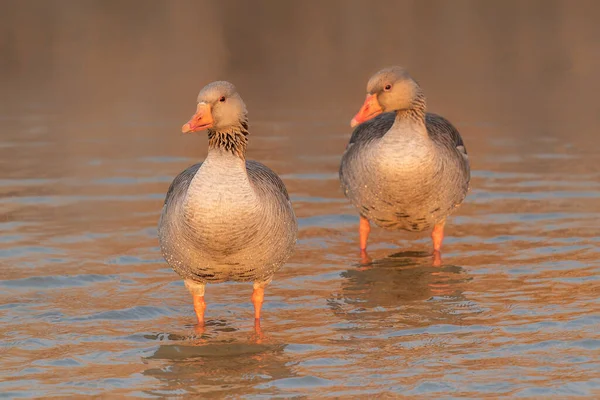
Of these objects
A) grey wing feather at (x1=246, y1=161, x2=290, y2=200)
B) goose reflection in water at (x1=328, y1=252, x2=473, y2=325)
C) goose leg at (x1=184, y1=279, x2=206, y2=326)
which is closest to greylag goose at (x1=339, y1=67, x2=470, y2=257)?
goose reflection in water at (x1=328, y1=252, x2=473, y2=325)

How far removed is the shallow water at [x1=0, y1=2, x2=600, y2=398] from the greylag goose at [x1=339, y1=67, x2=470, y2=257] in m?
0.65

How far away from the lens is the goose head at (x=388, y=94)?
1242cm

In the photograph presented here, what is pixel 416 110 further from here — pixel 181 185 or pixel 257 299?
pixel 181 185

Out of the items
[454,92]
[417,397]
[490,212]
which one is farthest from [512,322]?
[454,92]

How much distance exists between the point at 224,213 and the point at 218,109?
0.91 metres

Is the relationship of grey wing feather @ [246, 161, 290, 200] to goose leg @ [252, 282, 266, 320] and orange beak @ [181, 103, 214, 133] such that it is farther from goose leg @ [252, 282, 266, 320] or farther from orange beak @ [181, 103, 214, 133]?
goose leg @ [252, 282, 266, 320]

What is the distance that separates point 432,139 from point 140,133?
8.14 meters

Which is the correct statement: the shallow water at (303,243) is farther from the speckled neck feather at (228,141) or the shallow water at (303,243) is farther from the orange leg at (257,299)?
the speckled neck feather at (228,141)

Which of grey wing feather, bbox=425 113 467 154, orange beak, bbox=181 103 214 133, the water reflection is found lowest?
the water reflection

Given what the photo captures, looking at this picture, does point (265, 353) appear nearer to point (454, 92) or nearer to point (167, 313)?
point (167, 313)

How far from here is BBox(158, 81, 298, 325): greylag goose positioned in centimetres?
929

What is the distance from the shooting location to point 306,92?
2398 centimetres

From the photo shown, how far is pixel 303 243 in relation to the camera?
1338 centimetres

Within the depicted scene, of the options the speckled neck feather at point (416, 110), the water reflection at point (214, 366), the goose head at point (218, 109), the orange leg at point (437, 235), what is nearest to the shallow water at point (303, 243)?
the water reflection at point (214, 366)
